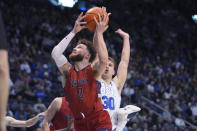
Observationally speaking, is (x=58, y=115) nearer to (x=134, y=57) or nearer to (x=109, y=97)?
(x=109, y=97)

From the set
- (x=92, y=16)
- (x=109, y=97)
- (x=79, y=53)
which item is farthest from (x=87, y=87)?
(x=92, y=16)

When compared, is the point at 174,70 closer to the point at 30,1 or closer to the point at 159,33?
the point at 159,33

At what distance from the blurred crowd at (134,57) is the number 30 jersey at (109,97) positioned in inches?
113

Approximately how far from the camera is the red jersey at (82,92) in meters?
4.06

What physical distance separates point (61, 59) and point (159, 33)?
56.4 ft

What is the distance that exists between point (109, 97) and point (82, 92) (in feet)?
1.95

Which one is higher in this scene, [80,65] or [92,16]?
[92,16]

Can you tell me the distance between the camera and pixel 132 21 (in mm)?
20344

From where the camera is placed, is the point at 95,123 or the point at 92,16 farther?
the point at 92,16

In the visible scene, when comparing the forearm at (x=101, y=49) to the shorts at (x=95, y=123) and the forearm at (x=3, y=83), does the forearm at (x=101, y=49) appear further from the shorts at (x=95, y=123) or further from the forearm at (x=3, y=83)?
the forearm at (x=3, y=83)

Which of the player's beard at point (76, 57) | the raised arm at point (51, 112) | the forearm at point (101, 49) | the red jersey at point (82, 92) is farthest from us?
the raised arm at point (51, 112)

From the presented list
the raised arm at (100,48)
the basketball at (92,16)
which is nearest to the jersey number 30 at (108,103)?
the raised arm at (100,48)

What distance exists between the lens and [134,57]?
16.7 metres

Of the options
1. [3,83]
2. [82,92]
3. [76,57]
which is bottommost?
[82,92]
